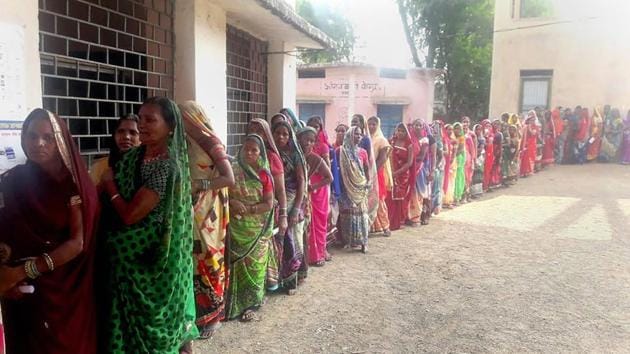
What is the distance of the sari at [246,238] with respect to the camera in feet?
12.8

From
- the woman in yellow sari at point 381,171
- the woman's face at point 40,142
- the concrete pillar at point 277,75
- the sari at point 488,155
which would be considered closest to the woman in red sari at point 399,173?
the woman in yellow sari at point 381,171

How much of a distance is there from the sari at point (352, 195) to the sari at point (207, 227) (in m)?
2.69

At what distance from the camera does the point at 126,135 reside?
3.08 meters

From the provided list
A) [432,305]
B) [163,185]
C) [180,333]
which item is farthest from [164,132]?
[432,305]

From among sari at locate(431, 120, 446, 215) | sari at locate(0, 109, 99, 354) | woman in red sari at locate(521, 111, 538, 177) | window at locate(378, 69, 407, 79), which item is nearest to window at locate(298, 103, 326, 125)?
window at locate(378, 69, 407, 79)

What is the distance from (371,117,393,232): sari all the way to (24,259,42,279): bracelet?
524 cm

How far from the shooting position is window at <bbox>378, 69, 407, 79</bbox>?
18.2 metres

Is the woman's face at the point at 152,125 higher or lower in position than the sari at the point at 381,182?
higher

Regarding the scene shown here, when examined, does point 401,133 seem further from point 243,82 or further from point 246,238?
point 246,238

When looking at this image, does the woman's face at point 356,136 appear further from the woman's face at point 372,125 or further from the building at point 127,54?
the building at point 127,54

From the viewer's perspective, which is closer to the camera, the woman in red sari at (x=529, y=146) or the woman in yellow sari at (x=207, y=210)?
the woman in yellow sari at (x=207, y=210)

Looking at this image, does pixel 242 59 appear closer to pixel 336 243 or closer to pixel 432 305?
pixel 336 243

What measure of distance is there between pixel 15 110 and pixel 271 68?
4.53 metres

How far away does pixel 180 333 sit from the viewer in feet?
8.91
